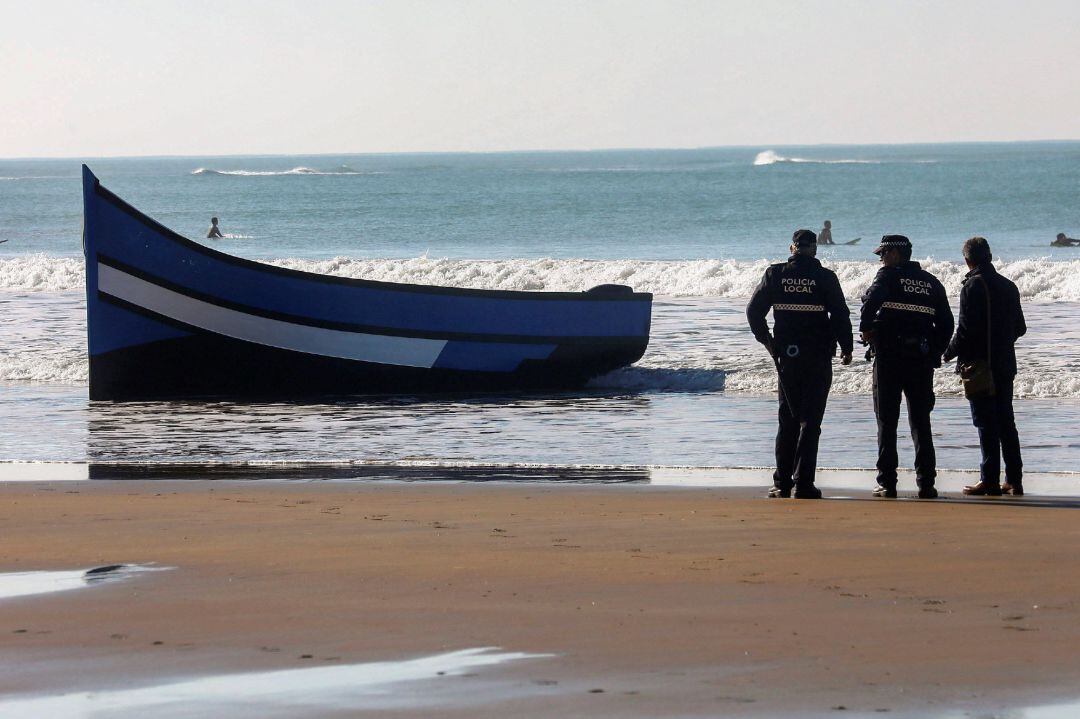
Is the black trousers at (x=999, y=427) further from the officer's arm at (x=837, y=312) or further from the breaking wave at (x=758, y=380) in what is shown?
the breaking wave at (x=758, y=380)

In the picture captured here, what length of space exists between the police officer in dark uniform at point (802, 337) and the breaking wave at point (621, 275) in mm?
17464

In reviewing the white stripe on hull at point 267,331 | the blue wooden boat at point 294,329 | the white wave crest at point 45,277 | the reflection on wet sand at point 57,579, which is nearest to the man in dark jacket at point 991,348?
the reflection on wet sand at point 57,579

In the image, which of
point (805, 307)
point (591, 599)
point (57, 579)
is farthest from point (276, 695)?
point (805, 307)

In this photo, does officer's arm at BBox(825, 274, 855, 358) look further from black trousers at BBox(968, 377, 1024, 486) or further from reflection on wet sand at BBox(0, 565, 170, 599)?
reflection on wet sand at BBox(0, 565, 170, 599)

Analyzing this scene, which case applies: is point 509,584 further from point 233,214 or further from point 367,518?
point 233,214

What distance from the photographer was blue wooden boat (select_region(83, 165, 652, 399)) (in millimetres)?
14594

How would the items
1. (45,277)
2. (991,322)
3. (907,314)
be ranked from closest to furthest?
(907,314)
(991,322)
(45,277)

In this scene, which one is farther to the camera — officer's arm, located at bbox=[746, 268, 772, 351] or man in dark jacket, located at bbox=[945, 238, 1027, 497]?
man in dark jacket, located at bbox=[945, 238, 1027, 497]

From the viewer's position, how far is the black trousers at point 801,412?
322 inches

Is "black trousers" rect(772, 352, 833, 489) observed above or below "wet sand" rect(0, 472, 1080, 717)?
above

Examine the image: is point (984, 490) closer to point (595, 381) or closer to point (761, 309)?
point (761, 309)

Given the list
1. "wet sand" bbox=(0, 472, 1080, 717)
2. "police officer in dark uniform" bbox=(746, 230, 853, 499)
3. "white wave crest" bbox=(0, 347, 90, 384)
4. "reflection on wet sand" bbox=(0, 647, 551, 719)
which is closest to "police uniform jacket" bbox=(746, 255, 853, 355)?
"police officer in dark uniform" bbox=(746, 230, 853, 499)

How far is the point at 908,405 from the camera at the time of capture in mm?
8242

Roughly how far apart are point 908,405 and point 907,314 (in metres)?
0.51
